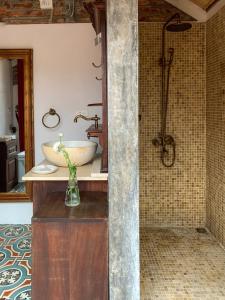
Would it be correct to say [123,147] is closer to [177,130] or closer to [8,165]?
[177,130]

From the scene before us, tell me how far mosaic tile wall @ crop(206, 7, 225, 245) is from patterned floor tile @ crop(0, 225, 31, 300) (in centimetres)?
190

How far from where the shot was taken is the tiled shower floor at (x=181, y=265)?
251 centimetres

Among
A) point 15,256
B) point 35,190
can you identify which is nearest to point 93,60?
point 35,190

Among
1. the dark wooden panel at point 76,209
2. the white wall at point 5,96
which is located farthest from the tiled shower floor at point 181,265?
the white wall at point 5,96

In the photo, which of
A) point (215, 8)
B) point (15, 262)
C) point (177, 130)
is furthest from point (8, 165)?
point (215, 8)

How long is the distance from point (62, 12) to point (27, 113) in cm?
121

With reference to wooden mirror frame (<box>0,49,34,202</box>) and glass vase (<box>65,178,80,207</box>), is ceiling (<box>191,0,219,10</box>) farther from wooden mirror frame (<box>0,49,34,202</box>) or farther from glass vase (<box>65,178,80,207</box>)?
glass vase (<box>65,178,80,207</box>)

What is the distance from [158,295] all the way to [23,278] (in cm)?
109

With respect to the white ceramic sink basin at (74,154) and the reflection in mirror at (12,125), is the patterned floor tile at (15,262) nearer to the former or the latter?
the reflection in mirror at (12,125)

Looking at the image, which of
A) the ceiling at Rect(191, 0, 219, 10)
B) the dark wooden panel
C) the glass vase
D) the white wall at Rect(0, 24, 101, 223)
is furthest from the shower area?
the glass vase

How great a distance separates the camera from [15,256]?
3.15 meters

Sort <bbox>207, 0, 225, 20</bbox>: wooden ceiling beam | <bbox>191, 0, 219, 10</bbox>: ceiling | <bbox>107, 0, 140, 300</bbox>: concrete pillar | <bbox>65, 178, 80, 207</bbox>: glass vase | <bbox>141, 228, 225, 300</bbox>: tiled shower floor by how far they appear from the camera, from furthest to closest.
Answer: <bbox>191, 0, 219, 10</bbox>: ceiling, <bbox>207, 0, 225, 20</bbox>: wooden ceiling beam, <bbox>141, 228, 225, 300</bbox>: tiled shower floor, <bbox>65, 178, 80, 207</bbox>: glass vase, <bbox>107, 0, 140, 300</bbox>: concrete pillar

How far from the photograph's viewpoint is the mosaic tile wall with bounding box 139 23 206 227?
3.82 metres

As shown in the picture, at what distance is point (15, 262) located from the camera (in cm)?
303
